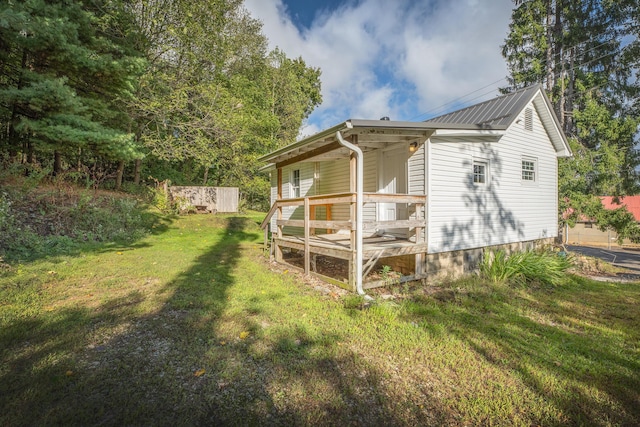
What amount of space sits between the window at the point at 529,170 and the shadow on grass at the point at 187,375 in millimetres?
8552

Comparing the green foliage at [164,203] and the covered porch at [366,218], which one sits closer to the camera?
the covered porch at [366,218]

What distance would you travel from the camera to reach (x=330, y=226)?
6121mm

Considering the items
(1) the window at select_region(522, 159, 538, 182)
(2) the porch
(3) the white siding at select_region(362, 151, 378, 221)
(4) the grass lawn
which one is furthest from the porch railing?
(1) the window at select_region(522, 159, 538, 182)

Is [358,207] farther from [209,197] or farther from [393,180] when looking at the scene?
[209,197]

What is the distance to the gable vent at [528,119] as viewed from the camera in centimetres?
891

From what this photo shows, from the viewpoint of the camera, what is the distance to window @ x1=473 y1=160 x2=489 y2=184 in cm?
768

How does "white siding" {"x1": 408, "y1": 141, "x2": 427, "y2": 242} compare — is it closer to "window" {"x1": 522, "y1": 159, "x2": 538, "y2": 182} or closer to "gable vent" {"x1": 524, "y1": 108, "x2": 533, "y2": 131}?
"window" {"x1": 522, "y1": 159, "x2": 538, "y2": 182}

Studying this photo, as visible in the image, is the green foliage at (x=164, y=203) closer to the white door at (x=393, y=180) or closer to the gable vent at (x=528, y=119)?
the white door at (x=393, y=180)

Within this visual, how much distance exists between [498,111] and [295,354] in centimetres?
884

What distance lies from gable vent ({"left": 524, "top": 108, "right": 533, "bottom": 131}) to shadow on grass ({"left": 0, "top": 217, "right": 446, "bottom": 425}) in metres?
9.09

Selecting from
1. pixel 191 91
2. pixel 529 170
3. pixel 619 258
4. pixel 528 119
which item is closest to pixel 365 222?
pixel 529 170

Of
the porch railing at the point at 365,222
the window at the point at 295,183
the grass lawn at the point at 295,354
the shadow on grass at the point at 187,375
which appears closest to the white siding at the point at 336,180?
the window at the point at 295,183

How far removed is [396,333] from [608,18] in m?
21.8

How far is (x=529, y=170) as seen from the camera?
9.13m
